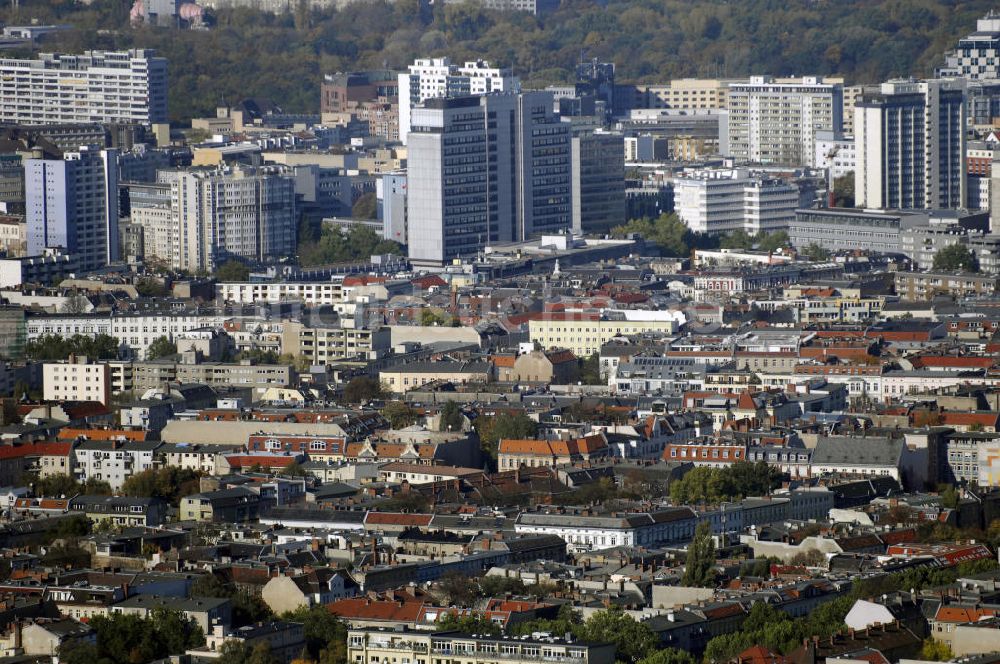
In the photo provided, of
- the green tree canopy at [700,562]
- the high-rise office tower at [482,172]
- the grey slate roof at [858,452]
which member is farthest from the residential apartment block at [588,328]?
the green tree canopy at [700,562]

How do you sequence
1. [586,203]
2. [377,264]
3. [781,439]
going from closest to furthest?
[781,439]
[377,264]
[586,203]

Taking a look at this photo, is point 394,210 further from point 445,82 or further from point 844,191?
point 844,191

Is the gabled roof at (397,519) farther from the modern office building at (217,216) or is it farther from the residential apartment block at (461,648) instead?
the modern office building at (217,216)

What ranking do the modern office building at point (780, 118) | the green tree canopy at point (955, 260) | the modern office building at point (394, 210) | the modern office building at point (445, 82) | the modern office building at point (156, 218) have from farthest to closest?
the modern office building at point (780, 118) → the modern office building at point (445, 82) → the modern office building at point (394, 210) → the modern office building at point (156, 218) → the green tree canopy at point (955, 260)

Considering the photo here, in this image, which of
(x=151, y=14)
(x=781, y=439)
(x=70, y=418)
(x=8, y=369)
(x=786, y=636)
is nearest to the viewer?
(x=786, y=636)

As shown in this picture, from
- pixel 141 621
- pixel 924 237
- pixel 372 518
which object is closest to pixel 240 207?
pixel 924 237

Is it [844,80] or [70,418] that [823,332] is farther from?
[844,80]

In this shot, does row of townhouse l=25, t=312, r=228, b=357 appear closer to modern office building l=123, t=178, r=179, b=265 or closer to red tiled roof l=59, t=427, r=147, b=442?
red tiled roof l=59, t=427, r=147, b=442
